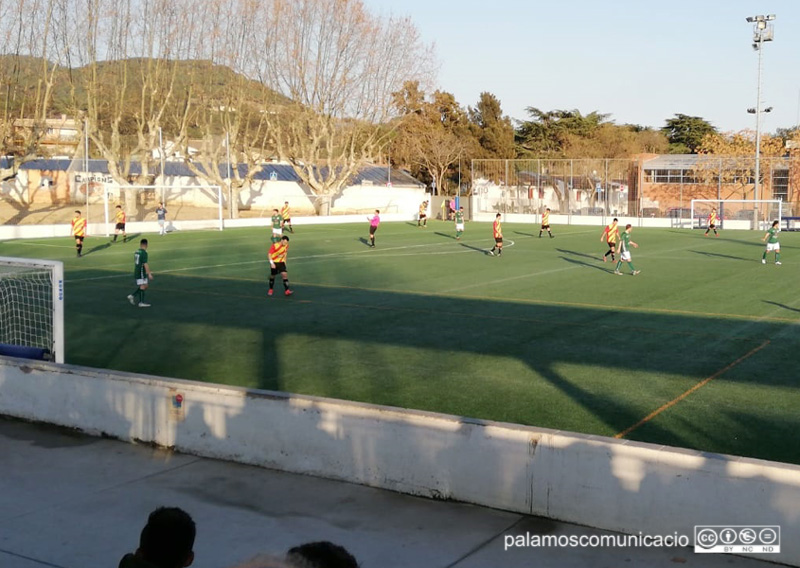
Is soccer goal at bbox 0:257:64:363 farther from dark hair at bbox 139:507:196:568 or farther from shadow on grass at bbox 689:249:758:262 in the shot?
shadow on grass at bbox 689:249:758:262

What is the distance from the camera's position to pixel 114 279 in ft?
83.9

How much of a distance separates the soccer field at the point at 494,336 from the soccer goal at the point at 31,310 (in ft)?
2.46

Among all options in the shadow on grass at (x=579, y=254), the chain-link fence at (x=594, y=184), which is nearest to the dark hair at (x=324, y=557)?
the shadow on grass at (x=579, y=254)

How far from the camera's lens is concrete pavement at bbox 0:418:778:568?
21.9ft

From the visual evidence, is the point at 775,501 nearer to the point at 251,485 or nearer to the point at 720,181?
the point at 251,485

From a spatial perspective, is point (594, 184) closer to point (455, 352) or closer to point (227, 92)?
point (227, 92)

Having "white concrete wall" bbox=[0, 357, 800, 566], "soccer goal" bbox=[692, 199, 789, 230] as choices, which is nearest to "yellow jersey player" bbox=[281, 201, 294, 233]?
"soccer goal" bbox=[692, 199, 789, 230]

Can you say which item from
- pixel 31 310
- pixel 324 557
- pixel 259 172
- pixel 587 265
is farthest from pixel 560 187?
pixel 324 557

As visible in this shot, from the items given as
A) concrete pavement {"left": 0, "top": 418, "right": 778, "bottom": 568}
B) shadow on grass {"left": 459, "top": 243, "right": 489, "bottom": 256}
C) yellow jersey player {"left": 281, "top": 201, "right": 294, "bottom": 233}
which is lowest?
concrete pavement {"left": 0, "top": 418, "right": 778, "bottom": 568}

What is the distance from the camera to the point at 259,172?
79062 millimetres

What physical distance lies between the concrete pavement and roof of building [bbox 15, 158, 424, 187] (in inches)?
2374

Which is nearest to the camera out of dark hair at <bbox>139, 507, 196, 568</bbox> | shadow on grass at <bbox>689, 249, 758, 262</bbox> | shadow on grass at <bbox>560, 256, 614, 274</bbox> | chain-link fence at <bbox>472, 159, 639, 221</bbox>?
dark hair at <bbox>139, 507, 196, 568</bbox>

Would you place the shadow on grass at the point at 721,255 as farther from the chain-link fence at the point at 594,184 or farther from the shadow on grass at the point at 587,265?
the chain-link fence at the point at 594,184

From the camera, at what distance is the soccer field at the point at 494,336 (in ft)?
37.1
